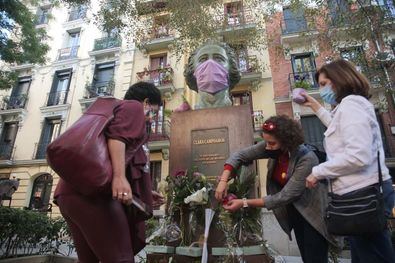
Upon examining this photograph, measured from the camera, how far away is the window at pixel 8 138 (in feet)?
51.6

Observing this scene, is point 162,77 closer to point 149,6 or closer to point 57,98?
point 149,6

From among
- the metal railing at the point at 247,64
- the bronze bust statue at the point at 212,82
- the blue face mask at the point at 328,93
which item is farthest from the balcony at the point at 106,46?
the blue face mask at the point at 328,93

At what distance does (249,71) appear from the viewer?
13734 millimetres

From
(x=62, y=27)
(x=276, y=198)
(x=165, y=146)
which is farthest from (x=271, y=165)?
(x=62, y=27)

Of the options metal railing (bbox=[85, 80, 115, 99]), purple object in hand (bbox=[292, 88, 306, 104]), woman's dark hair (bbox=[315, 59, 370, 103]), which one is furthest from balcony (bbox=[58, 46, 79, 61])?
woman's dark hair (bbox=[315, 59, 370, 103])

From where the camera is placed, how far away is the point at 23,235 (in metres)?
4.20

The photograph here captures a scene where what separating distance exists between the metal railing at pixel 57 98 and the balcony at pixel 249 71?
1015cm

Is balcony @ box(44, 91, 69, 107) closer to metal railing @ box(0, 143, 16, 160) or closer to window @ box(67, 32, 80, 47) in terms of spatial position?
metal railing @ box(0, 143, 16, 160)

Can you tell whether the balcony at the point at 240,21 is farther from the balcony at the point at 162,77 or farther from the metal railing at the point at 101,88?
the metal railing at the point at 101,88

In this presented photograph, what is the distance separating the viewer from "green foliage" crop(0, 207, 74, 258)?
4.01 m

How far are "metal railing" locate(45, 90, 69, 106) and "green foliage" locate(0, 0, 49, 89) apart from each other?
7.63 metres

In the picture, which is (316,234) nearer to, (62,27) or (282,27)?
(282,27)

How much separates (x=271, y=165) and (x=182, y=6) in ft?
25.4

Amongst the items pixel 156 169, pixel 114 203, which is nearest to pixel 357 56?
pixel 114 203
